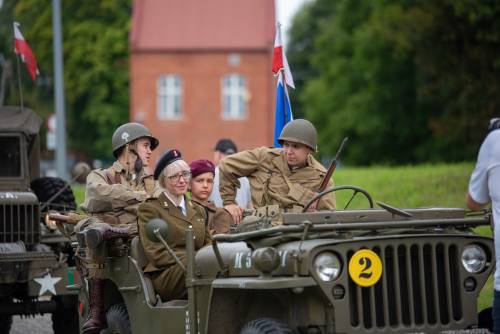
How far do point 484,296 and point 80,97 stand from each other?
186 feet

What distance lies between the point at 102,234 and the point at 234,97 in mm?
67021

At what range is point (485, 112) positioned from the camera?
124 feet

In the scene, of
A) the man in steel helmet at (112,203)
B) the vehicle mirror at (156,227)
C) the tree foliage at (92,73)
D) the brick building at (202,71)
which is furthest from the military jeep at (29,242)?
the brick building at (202,71)

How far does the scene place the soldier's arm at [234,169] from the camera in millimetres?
10156

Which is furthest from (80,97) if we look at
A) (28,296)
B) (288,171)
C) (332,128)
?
(288,171)

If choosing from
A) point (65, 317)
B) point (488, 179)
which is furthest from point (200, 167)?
point (65, 317)

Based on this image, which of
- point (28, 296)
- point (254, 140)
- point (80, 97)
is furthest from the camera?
point (254, 140)

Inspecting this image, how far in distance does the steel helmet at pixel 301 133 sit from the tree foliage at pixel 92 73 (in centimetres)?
5435

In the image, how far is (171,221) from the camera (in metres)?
9.16

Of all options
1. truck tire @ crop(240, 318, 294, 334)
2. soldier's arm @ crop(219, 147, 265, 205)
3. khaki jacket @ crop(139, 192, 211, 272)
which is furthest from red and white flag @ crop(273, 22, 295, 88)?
truck tire @ crop(240, 318, 294, 334)

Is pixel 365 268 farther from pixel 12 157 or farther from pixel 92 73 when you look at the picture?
pixel 92 73

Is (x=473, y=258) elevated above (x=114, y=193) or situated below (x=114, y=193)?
below

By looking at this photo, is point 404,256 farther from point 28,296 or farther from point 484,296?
point 28,296

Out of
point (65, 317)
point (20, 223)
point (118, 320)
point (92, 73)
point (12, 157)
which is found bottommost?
→ point (65, 317)
